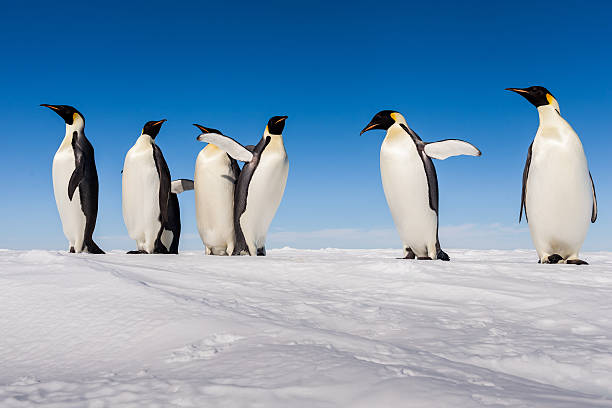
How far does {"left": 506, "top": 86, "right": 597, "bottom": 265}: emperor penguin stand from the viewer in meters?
5.73

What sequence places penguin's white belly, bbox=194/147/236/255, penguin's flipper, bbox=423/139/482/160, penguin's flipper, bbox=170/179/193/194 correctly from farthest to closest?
penguin's flipper, bbox=170/179/193/194, penguin's white belly, bbox=194/147/236/255, penguin's flipper, bbox=423/139/482/160

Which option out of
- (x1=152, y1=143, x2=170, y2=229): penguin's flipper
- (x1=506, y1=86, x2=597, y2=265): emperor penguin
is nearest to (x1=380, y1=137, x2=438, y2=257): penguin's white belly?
(x1=506, y1=86, x2=597, y2=265): emperor penguin

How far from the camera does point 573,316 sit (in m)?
2.86

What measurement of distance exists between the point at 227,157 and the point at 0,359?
5.35 meters

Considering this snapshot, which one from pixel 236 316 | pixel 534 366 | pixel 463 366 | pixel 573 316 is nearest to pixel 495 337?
pixel 534 366

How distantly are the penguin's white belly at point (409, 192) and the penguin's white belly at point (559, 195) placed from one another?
125 cm

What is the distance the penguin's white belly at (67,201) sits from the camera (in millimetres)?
6820

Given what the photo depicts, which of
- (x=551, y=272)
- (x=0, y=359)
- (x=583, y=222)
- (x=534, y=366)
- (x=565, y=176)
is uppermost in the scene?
(x=565, y=176)

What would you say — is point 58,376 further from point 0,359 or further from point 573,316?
point 573,316

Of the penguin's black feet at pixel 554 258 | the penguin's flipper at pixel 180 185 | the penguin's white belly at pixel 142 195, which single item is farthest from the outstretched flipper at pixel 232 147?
the penguin's black feet at pixel 554 258

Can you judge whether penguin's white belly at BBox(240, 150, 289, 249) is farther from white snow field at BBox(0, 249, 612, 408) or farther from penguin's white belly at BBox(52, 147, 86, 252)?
white snow field at BBox(0, 249, 612, 408)

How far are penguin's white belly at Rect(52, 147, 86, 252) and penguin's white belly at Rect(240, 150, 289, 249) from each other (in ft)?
7.63

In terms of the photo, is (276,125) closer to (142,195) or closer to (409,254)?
(142,195)

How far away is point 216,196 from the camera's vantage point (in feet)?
23.3
